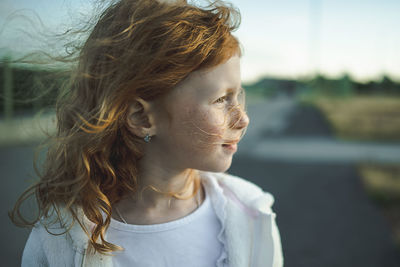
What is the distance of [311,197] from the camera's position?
4957mm

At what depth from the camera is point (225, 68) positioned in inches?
52.2

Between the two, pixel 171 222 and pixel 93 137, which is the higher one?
pixel 93 137

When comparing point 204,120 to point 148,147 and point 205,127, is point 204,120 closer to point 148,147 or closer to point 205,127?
point 205,127

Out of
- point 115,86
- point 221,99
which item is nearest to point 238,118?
point 221,99

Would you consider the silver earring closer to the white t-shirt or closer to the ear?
the ear

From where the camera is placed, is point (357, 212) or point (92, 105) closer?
point (92, 105)

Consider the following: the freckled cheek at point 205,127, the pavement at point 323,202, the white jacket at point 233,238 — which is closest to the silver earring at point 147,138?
the freckled cheek at point 205,127

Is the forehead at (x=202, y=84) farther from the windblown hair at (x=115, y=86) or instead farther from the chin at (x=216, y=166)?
the chin at (x=216, y=166)

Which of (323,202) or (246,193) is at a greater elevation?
(246,193)

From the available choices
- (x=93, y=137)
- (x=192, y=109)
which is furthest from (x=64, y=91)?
(x=192, y=109)

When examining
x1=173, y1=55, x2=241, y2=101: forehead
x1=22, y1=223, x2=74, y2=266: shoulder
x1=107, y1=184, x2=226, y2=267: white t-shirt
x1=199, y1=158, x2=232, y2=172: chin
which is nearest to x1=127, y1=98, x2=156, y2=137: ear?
x1=173, y1=55, x2=241, y2=101: forehead

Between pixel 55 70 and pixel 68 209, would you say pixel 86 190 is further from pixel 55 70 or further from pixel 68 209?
pixel 55 70

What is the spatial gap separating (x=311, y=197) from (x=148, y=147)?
162 inches

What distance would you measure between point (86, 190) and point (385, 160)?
746 cm
